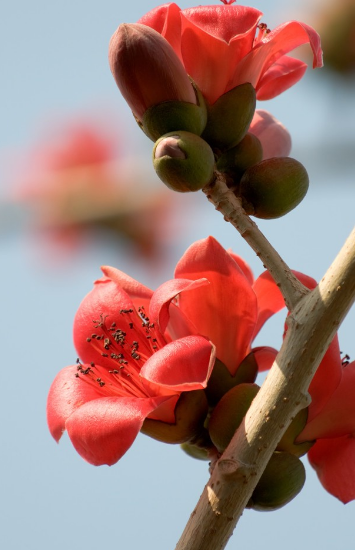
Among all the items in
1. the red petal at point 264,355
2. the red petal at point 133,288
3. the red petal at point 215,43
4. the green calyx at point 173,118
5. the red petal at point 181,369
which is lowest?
the red petal at point 181,369

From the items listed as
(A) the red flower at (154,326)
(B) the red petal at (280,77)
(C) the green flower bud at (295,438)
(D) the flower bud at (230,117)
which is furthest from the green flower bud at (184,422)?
(B) the red petal at (280,77)

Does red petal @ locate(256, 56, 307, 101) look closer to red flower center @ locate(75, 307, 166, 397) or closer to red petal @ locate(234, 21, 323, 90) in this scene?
red petal @ locate(234, 21, 323, 90)

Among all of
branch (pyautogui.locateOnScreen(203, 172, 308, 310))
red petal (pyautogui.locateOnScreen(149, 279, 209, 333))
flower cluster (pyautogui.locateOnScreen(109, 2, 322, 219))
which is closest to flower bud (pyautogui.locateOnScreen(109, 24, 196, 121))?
flower cluster (pyautogui.locateOnScreen(109, 2, 322, 219))

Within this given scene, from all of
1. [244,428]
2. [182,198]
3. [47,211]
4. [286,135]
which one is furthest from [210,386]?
[182,198]

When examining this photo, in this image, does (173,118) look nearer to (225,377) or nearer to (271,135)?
(271,135)

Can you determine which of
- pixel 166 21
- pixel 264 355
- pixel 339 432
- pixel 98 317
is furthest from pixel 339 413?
pixel 166 21

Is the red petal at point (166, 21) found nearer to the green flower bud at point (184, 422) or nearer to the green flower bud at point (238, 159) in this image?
the green flower bud at point (238, 159)
